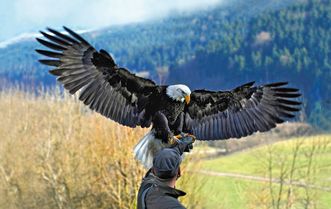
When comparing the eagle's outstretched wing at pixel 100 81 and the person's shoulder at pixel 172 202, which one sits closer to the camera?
the person's shoulder at pixel 172 202

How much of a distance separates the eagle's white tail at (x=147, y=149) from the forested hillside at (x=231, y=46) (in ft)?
103

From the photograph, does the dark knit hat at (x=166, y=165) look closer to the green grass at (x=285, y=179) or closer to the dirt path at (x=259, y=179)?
the green grass at (x=285, y=179)

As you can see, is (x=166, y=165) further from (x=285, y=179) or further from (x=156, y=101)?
(x=285, y=179)

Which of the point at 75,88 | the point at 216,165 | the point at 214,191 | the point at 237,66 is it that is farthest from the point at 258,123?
the point at 237,66

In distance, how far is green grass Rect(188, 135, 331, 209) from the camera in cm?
1648

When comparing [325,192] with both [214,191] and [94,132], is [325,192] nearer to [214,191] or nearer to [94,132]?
[214,191]

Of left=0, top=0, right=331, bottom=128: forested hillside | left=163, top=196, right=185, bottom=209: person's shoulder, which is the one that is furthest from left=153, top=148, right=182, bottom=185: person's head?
left=0, top=0, right=331, bottom=128: forested hillside

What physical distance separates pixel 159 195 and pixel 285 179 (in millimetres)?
17329

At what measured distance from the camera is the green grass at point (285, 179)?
16.5 m

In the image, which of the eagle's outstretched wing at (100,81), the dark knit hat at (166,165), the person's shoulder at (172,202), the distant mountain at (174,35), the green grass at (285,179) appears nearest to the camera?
the person's shoulder at (172,202)

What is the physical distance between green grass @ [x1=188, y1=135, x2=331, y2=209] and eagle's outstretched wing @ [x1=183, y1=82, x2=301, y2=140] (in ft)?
Result: 31.0

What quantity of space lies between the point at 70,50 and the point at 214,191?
16498 millimetres

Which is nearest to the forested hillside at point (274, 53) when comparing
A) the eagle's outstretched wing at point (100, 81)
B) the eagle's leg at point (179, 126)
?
the eagle's outstretched wing at point (100, 81)

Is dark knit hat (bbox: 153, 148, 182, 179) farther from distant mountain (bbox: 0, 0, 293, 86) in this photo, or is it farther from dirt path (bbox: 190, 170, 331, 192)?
distant mountain (bbox: 0, 0, 293, 86)
